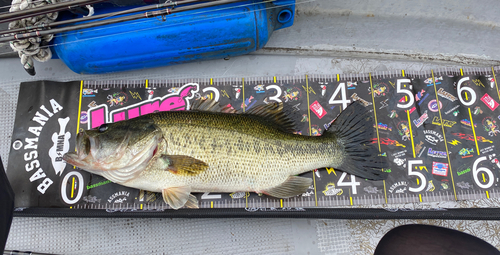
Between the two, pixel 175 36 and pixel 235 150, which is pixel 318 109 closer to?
pixel 235 150

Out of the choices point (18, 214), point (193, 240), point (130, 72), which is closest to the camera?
point (18, 214)

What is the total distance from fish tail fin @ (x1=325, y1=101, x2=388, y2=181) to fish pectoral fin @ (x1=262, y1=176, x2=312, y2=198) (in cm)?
33

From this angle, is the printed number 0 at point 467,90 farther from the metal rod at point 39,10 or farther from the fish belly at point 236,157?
the metal rod at point 39,10

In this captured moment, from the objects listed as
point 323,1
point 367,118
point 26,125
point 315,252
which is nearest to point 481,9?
point 323,1

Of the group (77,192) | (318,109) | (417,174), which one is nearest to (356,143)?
(318,109)

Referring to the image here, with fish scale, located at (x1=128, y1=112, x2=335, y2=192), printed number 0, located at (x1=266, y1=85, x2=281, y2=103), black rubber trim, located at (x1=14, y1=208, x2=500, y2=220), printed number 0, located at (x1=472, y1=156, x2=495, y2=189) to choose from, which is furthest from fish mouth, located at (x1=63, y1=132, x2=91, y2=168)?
printed number 0, located at (x1=472, y1=156, x2=495, y2=189)

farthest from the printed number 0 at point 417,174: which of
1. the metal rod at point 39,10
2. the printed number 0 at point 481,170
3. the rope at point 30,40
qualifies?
the rope at point 30,40

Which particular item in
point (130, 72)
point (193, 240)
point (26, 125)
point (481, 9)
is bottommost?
point (193, 240)

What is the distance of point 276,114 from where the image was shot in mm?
2170

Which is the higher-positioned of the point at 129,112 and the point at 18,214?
the point at 129,112

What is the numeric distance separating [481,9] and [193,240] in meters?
3.56

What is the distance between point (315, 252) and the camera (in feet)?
7.60

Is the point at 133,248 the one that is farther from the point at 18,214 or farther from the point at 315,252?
the point at 315,252

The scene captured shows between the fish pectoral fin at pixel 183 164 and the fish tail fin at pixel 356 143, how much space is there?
103cm
